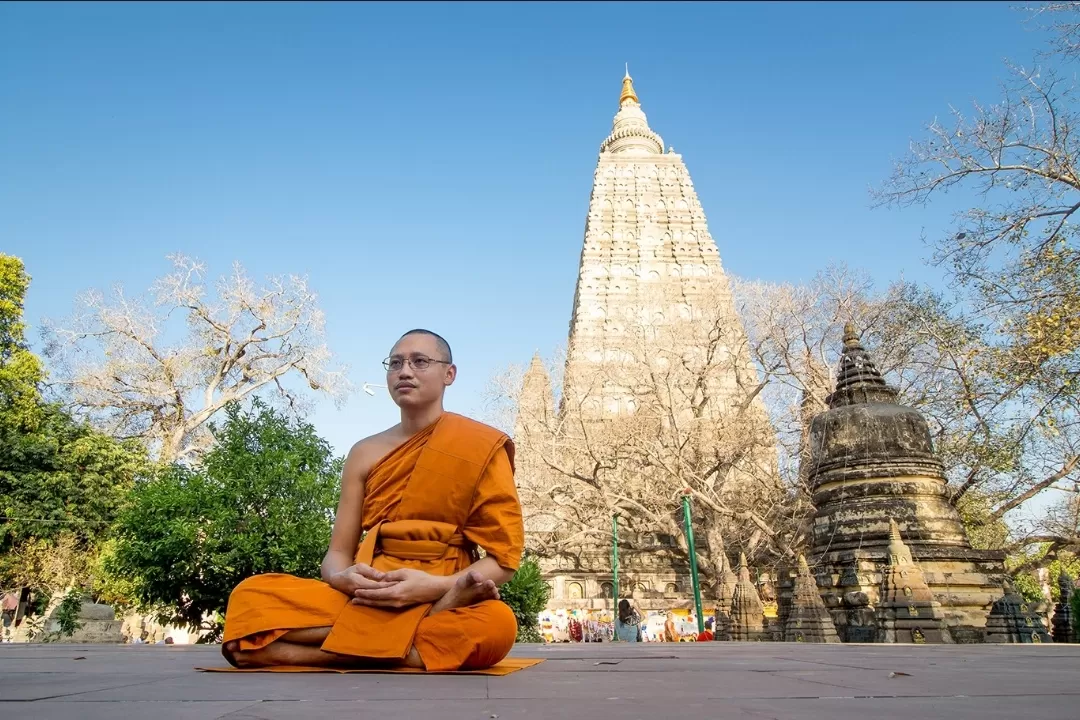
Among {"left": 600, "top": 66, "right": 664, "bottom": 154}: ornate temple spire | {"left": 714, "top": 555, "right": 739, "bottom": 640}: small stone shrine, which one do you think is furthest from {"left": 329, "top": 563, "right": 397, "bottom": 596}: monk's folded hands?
{"left": 600, "top": 66, "right": 664, "bottom": 154}: ornate temple spire

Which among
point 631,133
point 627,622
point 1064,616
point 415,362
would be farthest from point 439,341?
point 631,133

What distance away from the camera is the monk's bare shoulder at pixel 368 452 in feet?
11.0

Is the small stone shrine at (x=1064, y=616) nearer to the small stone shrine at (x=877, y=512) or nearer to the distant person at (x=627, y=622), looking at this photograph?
the small stone shrine at (x=877, y=512)

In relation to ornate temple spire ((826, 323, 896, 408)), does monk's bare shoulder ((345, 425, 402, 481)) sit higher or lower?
lower

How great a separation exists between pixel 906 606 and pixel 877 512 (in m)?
2.07

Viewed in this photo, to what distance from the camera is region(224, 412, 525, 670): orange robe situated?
2.78 meters

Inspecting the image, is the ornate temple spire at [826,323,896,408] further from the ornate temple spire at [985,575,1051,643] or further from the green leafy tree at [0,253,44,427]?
the green leafy tree at [0,253,44,427]

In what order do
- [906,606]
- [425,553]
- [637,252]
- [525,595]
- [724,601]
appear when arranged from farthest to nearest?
[637,252] < [724,601] < [525,595] < [906,606] < [425,553]

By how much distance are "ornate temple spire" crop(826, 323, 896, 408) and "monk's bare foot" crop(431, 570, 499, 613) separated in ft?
35.2

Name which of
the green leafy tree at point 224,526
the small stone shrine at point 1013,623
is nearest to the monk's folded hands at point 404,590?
the green leafy tree at point 224,526

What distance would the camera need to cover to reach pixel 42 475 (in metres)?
17.9

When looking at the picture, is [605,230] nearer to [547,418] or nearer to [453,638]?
[547,418]

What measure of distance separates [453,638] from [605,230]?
121 ft

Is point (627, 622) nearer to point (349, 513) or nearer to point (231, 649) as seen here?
point (349, 513)
